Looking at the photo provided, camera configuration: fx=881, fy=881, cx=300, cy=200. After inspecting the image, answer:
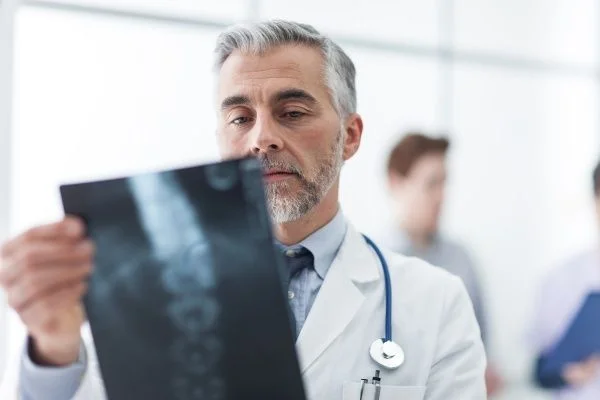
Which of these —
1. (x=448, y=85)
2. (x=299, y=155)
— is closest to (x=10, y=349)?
(x=299, y=155)

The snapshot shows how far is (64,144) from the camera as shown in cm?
260

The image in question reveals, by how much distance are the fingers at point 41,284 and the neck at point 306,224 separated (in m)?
0.46

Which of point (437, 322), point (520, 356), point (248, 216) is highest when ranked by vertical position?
point (248, 216)

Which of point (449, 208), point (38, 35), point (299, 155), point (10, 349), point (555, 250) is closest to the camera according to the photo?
point (299, 155)

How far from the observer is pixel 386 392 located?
3.86 feet

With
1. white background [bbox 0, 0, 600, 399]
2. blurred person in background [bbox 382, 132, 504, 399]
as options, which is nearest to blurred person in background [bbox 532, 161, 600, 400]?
blurred person in background [bbox 382, 132, 504, 399]

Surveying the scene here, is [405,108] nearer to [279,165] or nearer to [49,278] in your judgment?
[279,165]

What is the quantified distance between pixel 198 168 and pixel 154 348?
19 centimetres

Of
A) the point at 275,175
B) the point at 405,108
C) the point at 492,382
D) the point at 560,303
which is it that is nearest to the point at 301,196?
the point at 275,175

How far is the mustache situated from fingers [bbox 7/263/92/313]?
1.29ft

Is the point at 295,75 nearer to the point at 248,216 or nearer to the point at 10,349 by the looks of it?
the point at 248,216

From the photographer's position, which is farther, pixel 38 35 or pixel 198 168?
pixel 38 35

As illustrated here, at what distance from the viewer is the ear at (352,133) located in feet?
4.58

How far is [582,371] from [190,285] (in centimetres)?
155
